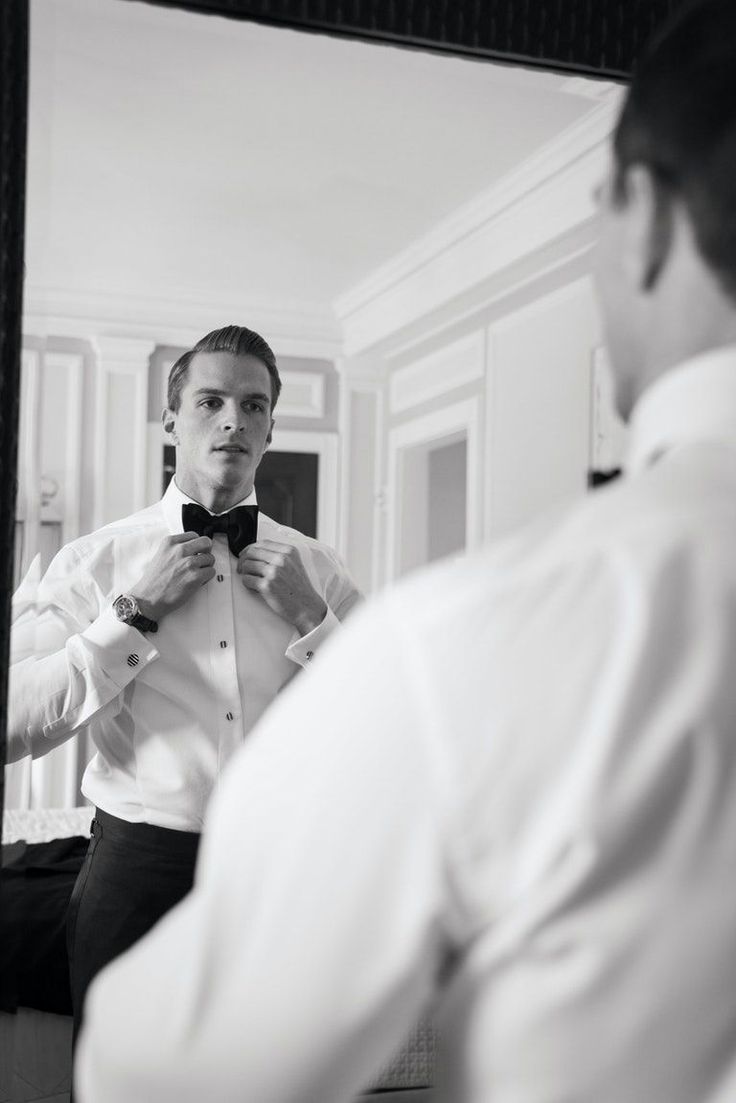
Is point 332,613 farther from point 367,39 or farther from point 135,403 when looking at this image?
point 367,39

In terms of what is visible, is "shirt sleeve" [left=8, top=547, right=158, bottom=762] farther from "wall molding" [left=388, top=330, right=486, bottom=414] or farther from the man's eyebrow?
"wall molding" [left=388, top=330, right=486, bottom=414]

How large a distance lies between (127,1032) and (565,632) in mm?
244

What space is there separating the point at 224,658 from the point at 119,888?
28 centimetres

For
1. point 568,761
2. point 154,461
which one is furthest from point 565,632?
point 154,461

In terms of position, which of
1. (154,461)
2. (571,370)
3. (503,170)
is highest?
(503,170)

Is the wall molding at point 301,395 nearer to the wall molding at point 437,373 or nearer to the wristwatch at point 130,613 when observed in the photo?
the wall molding at point 437,373

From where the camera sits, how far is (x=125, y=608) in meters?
1.20

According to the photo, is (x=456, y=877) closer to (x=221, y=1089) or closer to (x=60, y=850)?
(x=221, y=1089)

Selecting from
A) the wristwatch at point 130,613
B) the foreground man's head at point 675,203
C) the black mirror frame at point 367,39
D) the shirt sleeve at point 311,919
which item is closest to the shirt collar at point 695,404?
the foreground man's head at point 675,203

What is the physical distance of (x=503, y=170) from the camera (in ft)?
4.12

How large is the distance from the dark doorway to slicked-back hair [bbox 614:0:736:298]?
2.46 ft

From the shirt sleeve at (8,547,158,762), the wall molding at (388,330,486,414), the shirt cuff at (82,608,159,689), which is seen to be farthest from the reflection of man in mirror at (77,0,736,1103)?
the wall molding at (388,330,486,414)

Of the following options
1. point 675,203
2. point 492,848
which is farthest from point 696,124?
point 492,848

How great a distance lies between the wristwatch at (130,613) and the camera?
3.92 feet
